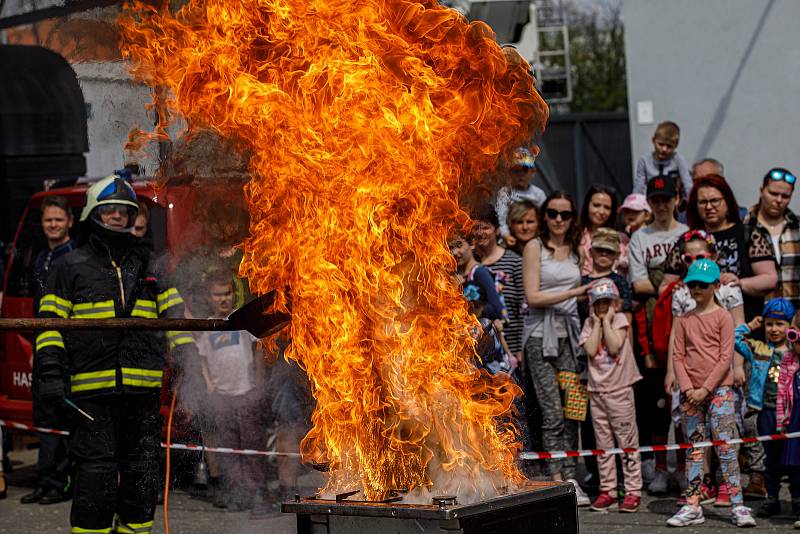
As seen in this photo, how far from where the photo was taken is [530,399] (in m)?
8.54

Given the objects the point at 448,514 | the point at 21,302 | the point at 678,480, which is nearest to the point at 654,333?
the point at 678,480

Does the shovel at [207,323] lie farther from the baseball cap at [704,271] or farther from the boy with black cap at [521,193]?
the baseball cap at [704,271]

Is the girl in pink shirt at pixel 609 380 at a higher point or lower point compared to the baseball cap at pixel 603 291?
lower

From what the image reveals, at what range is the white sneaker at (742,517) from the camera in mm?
7285

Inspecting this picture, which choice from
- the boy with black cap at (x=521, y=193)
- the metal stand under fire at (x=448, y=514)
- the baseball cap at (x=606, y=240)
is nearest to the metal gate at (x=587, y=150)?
the boy with black cap at (x=521, y=193)

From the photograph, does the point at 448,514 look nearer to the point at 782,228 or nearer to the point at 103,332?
the point at 103,332

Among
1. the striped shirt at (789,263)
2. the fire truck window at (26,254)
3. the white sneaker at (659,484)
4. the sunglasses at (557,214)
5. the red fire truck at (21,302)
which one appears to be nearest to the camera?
the white sneaker at (659,484)

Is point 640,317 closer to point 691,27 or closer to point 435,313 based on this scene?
point 435,313

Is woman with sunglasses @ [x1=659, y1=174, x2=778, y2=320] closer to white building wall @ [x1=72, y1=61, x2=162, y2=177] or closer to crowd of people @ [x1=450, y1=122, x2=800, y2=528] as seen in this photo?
crowd of people @ [x1=450, y1=122, x2=800, y2=528]

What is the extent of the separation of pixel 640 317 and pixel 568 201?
934mm

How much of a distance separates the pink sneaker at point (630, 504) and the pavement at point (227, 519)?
0.04 meters

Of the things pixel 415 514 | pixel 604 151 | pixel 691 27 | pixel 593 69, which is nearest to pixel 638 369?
pixel 415 514

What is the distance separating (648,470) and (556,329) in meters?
1.23

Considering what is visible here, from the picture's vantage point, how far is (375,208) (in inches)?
187
